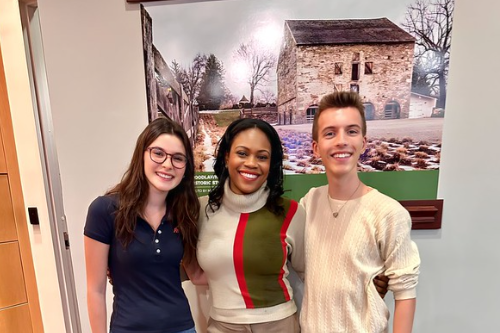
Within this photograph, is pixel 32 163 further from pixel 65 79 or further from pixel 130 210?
pixel 130 210

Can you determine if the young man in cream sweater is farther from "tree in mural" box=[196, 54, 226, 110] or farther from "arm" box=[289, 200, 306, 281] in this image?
"tree in mural" box=[196, 54, 226, 110]

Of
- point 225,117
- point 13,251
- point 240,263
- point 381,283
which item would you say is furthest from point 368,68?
point 13,251

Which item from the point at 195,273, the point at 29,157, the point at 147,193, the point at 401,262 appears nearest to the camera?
the point at 401,262

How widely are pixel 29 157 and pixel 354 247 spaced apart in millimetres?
1634

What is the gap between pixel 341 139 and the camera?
2.96ft

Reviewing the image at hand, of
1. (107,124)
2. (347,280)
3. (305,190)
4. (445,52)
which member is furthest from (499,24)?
(107,124)

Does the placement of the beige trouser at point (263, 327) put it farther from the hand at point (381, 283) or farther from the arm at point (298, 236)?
the hand at point (381, 283)

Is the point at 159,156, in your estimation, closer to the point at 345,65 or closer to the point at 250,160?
the point at 250,160

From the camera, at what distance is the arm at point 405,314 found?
0.90 metres

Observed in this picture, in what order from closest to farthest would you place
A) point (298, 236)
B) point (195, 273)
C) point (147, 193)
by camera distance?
point (147, 193) < point (298, 236) < point (195, 273)

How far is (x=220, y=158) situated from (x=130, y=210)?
418 mm

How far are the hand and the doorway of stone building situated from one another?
4.85 feet

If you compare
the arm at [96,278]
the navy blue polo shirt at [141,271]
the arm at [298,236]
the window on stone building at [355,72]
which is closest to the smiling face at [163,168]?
the navy blue polo shirt at [141,271]

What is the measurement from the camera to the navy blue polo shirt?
36.7 inches
